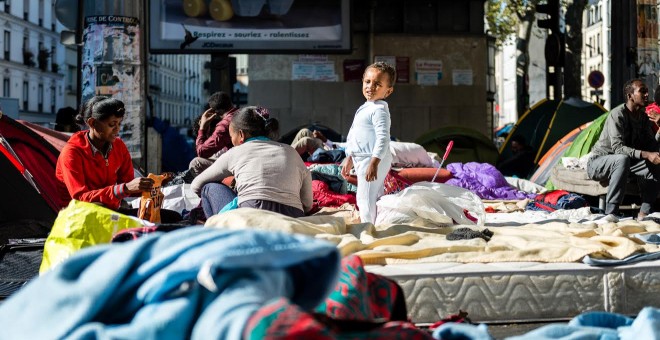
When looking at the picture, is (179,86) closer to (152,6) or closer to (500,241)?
(152,6)

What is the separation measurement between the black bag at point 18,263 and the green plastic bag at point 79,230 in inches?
33.1

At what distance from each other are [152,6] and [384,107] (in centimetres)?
1095

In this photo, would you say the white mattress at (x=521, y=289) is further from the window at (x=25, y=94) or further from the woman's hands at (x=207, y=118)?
the window at (x=25, y=94)

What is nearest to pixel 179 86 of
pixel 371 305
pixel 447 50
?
pixel 447 50

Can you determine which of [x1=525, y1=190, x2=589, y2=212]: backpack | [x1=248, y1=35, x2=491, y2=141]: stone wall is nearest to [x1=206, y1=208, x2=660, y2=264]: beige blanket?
[x1=525, y1=190, x2=589, y2=212]: backpack

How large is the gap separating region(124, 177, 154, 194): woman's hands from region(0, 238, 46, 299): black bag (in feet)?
2.55

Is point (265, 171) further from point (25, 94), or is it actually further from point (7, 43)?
point (25, 94)

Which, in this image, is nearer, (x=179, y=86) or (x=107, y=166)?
(x=107, y=166)

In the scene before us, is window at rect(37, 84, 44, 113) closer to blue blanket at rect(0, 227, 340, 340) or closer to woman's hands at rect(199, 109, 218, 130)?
woman's hands at rect(199, 109, 218, 130)

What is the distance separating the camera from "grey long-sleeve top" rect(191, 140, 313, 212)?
7375mm

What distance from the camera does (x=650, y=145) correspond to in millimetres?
10758

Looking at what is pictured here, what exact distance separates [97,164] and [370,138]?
2055 millimetres

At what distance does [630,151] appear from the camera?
1052cm

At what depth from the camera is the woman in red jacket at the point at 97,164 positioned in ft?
23.2
